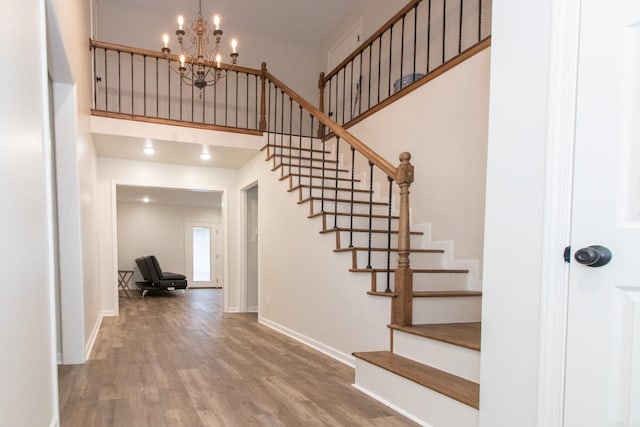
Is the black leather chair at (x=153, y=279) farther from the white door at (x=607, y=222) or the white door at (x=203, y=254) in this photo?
the white door at (x=607, y=222)

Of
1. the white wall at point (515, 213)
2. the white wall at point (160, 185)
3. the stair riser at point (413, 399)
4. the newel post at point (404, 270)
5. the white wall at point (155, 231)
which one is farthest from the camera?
the white wall at point (155, 231)

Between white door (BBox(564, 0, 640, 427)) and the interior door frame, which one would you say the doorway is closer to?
white door (BBox(564, 0, 640, 427))

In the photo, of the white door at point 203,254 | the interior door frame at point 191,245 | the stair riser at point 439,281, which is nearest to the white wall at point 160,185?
the stair riser at point 439,281

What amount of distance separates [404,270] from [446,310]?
50 cm

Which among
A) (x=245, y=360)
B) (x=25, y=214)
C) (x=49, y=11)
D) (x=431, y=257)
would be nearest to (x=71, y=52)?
(x=49, y=11)

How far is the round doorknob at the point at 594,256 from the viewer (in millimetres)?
1154

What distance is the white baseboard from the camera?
3053 mm

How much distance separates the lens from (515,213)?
146cm

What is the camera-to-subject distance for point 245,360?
3184 mm

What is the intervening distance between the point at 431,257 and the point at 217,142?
285 cm

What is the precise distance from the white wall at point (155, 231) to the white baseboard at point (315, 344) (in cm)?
686

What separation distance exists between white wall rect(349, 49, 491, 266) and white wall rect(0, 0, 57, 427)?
9.19 feet

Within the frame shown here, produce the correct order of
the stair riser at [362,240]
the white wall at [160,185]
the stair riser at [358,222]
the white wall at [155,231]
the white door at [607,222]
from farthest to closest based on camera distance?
the white wall at [155,231], the white wall at [160,185], the stair riser at [358,222], the stair riser at [362,240], the white door at [607,222]

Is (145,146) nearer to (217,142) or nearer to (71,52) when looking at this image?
(217,142)
